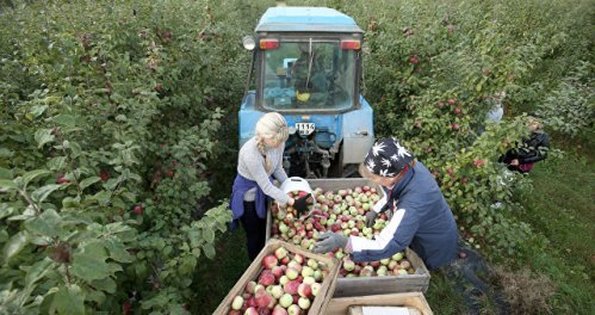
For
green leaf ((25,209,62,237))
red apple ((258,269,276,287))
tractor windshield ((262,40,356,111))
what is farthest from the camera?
tractor windshield ((262,40,356,111))

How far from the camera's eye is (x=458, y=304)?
3658 mm

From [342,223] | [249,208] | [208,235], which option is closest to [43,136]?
[208,235]

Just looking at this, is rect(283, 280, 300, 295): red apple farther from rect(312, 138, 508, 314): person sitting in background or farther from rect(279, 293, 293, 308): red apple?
rect(312, 138, 508, 314): person sitting in background

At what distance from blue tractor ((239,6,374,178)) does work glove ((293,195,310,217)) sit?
106cm

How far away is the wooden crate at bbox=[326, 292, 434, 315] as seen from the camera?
7.86 ft

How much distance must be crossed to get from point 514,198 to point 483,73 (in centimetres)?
221

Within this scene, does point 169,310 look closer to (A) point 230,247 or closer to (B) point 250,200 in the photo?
(B) point 250,200

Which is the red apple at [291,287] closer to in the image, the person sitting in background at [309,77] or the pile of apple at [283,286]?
the pile of apple at [283,286]

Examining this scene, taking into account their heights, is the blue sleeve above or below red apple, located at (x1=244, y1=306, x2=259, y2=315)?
above

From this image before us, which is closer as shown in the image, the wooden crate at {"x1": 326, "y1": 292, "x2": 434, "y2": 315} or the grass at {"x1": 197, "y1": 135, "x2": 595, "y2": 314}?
the wooden crate at {"x1": 326, "y1": 292, "x2": 434, "y2": 315}

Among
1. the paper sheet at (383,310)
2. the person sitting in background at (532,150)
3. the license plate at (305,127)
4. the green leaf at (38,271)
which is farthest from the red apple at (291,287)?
the person sitting in background at (532,150)

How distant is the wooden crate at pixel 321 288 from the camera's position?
82.7 inches

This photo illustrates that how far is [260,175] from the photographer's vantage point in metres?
3.04

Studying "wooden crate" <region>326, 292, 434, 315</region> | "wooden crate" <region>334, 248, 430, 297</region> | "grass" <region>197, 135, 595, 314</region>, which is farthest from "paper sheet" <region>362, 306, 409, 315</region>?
"grass" <region>197, 135, 595, 314</region>
